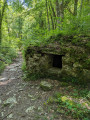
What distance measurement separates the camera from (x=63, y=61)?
3.92 metres

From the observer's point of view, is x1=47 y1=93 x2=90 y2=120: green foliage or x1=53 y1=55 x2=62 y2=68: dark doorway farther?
x1=53 y1=55 x2=62 y2=68: dark doorway

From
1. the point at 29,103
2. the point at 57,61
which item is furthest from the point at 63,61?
the point at 29,103

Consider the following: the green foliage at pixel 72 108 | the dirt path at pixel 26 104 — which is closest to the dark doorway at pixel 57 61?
the dirt path at pixel 26 104

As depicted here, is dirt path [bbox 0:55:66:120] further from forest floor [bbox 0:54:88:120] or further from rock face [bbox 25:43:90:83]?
rock face [bbox 25:43:90:83]

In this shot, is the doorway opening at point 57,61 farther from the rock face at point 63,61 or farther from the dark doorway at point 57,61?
the rock face at point 63,61

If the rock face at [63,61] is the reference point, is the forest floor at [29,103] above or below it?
below

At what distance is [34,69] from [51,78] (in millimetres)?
1116

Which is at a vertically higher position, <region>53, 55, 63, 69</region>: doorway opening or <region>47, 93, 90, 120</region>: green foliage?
<region>53, 55, 63, 69</region>: doorway opening

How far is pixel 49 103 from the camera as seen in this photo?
9.20 feet

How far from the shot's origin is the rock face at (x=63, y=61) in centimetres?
346

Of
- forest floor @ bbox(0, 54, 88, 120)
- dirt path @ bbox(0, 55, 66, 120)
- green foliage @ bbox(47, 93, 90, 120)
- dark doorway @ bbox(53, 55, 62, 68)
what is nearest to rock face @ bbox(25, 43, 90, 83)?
forest floor @ bbox(0, 54, 88, 120)

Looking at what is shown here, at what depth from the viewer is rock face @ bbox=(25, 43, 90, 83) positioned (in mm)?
3456

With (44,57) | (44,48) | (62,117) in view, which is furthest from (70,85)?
(44,48)

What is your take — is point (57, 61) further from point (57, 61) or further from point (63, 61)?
point (63, 61)
